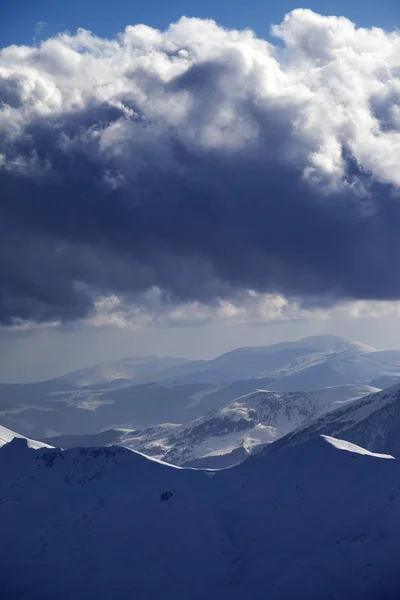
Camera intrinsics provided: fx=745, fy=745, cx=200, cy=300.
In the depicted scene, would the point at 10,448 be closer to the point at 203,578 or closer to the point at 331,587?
the point at 203,578

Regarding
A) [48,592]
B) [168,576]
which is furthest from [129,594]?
[48,592]

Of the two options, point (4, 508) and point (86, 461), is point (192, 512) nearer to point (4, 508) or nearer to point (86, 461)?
point (86, 461)

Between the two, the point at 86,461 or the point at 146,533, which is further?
the point at 86,461

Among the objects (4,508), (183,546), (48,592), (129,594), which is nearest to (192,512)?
(183,546)

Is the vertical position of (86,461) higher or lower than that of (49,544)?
higher

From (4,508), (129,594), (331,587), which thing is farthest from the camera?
(4,508)

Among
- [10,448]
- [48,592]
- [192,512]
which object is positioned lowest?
[48,592]

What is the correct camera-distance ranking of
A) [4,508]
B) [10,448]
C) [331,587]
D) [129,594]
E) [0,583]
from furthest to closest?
[10,448] → [4,508] → [0,583] → [129,594] → [331,587]
